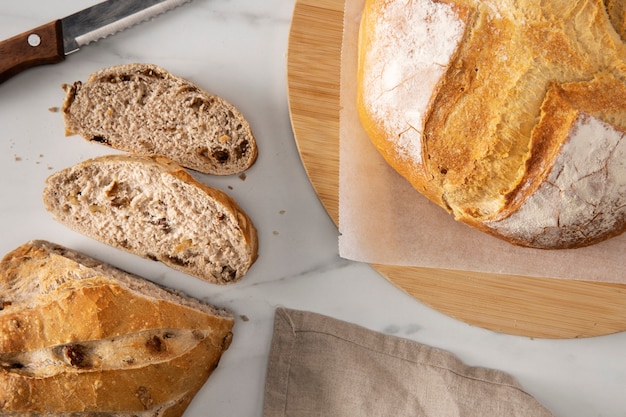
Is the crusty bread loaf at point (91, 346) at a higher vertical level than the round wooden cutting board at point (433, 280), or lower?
lower

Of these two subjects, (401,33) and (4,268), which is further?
(4,268)

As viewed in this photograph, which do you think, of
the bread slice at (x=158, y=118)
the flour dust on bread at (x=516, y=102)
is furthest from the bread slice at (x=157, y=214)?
the flour dust on bread at (x=516, y=102)

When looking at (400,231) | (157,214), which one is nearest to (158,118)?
(157,214)

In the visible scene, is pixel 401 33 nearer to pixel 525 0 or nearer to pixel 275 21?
pixel 525 0

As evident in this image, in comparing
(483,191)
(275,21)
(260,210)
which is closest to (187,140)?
(260,210)

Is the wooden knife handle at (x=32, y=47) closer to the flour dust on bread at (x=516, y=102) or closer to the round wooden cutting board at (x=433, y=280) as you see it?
the round wooden cutting board at (x=433, y=280)

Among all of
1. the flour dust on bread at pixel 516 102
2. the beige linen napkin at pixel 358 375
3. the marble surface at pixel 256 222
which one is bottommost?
the beige linen napkin at pixel 358 375
